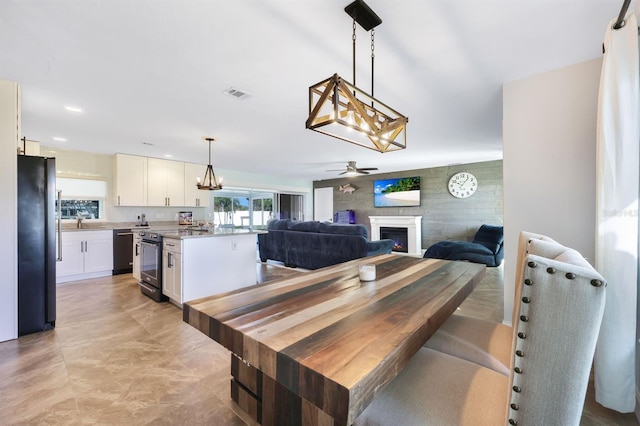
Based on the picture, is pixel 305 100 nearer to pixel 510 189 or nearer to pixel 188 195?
pixel 510 189

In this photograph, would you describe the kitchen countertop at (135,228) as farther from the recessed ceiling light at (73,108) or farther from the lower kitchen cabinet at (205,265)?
the recessed ceiling light at (73,108)

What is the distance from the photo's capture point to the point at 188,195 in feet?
20.8

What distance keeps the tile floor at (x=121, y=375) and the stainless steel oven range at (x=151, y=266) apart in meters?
0.43

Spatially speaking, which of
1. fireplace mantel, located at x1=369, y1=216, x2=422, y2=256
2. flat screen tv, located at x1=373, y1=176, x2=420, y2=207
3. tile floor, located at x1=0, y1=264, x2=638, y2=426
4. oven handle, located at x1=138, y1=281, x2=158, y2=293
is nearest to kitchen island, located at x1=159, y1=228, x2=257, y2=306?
oven handle, located at x1=138, y1=281, x2=158, y2=293

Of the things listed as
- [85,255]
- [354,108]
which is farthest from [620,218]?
[85,255]

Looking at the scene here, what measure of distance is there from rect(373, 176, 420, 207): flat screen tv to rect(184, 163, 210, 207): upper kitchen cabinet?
4.84 meters

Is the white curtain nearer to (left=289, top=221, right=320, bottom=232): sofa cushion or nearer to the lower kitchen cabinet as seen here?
the lower kitchen cabinet

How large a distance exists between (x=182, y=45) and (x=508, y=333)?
2.81 metres

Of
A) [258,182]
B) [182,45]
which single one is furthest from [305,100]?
[258,182]

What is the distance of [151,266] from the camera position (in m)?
3.82

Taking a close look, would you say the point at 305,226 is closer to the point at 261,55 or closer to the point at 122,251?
the point at 122,251

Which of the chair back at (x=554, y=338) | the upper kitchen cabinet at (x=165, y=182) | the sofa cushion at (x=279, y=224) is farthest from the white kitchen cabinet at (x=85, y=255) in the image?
the chair back at (x=554, y=338)

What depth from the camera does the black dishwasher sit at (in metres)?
5.08

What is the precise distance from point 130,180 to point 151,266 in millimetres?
2535
